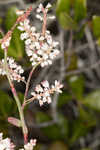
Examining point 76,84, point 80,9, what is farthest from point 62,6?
point 76,84

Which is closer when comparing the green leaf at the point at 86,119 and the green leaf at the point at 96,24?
the green leaf at the point at 96,24

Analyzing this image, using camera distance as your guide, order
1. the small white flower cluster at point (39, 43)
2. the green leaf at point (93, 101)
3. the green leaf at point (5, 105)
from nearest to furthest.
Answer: the small white flower cluster at point (39, 43)
the green leaf at point (5, 105)
the green leaf at point (93, 101)

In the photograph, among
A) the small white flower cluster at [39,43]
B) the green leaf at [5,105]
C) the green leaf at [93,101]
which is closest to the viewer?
the small white flower cluster at [39,43]

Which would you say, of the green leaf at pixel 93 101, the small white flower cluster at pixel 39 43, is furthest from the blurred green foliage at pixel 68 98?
the small white flower cluster at pixel 39 43

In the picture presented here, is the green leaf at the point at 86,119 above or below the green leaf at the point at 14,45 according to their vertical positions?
below

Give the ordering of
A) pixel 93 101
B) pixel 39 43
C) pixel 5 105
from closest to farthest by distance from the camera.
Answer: pixel 39 43 < pixel 5 105 < pixel 93 101

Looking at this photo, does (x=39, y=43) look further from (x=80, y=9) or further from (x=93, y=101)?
(x=93, y=101)

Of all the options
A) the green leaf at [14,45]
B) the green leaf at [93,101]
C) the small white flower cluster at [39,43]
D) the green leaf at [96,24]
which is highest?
the green leaf at [14,45]

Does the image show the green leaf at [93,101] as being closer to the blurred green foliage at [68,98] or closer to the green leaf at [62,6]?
the blurred green foliage at [68,98]

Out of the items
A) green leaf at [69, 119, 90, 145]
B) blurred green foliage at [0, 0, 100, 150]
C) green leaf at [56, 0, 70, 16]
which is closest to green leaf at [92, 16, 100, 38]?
blurred green foliage at [0, 0, 100, 150]

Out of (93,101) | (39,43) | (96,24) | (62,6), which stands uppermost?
(62,6)

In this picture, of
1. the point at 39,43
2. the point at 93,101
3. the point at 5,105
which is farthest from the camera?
the point at 93,101

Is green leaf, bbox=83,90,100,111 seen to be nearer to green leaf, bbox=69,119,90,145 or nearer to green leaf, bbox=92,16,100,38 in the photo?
green leaf, bbox=69,119,90,145
